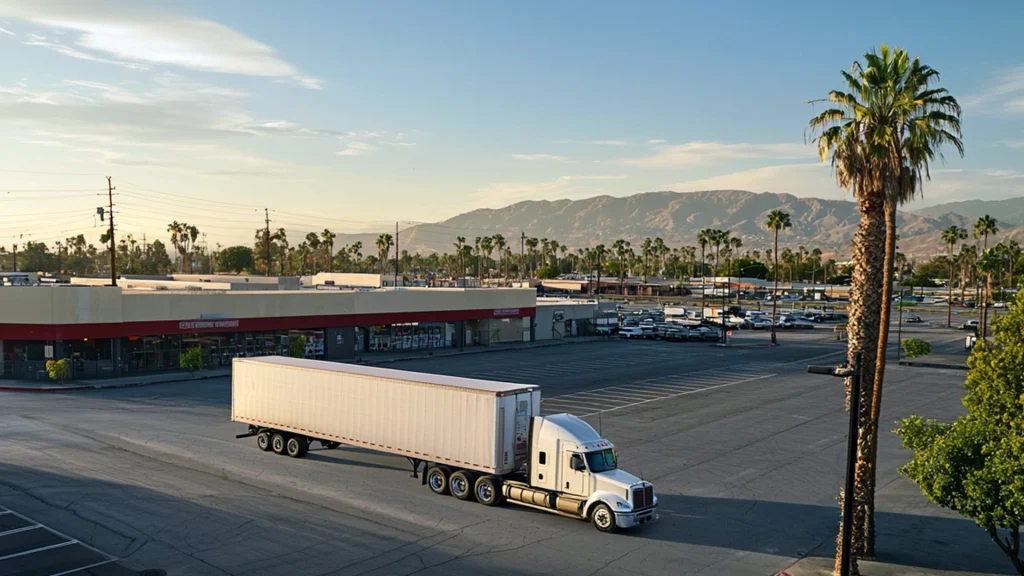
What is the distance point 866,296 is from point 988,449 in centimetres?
472

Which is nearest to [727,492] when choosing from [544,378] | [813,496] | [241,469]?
[813,496]

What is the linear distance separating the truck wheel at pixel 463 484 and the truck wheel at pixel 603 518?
4.33 meters

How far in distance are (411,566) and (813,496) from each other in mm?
14817

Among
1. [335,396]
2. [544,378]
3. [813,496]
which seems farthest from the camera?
[544,378]

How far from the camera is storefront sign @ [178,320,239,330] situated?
5816cm

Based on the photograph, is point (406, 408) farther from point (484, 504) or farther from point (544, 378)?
point (544, 378)

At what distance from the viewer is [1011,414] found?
17.6 metres

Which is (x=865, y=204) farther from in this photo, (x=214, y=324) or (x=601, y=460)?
(x=214, y=324)

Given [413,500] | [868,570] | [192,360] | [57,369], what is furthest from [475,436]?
[192,360]

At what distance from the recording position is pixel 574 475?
23656 millimetres

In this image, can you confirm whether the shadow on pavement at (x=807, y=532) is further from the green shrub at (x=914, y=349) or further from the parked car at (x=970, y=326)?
the parked car at (x=970, y=326)

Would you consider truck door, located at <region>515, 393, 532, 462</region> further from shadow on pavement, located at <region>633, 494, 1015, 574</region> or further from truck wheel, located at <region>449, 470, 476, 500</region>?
shadow on pavement, located at <region>633, 494, 1015, 574</region>

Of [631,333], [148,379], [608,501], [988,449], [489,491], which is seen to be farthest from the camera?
[631,333]

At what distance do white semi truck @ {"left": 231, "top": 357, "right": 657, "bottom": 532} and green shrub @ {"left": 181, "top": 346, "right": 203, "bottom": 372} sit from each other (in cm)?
2902
